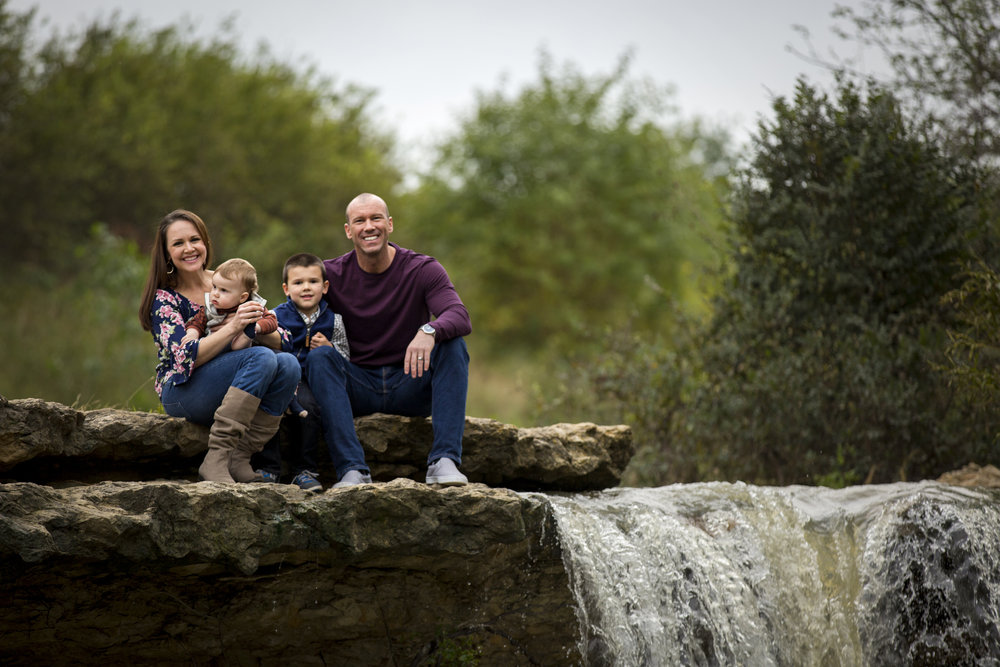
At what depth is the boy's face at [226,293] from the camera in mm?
4641

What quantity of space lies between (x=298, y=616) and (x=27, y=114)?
13.5m

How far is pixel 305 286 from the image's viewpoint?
504 cm

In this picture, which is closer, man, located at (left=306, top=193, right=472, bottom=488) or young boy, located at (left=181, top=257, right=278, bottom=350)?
young boy, located at (left=181, top=257, right=278, bottom=350)

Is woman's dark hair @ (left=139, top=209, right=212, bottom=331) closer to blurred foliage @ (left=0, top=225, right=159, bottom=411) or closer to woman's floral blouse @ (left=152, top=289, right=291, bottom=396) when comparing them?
woman's floral blouse @ (left=152, top=289, right=291, bottom=396)

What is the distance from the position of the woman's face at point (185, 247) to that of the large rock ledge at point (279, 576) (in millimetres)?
1191

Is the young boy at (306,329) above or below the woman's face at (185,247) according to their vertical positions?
below

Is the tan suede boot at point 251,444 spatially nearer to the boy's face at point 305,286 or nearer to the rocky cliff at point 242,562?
the rocky cliff at point 242,562

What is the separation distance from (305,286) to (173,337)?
0.70 metres

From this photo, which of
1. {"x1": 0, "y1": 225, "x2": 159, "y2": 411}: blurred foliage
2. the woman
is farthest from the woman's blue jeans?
{"x1": 0, "y1": 225, "x2": 159, "y2": 411}: blurred foliage

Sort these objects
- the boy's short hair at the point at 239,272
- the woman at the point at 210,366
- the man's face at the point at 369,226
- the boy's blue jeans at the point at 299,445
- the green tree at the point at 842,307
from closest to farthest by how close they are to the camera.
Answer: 1. the woman at the point at 210,366
2. the boy's short hair at the point at 239,272
3. the boy's blue jeans at the point at 299,445
4. the man's face at the point at 369,226
5. the green tree at the point at 842,307

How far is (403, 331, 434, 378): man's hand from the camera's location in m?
4.84

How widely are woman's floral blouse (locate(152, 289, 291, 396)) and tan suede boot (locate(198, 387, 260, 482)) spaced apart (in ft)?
0.82

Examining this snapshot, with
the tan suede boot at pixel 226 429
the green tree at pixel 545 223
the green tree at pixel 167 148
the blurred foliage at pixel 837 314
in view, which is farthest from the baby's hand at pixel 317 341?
the green tree at pixel 545 223

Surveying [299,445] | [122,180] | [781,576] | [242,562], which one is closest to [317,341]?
[299,445]
